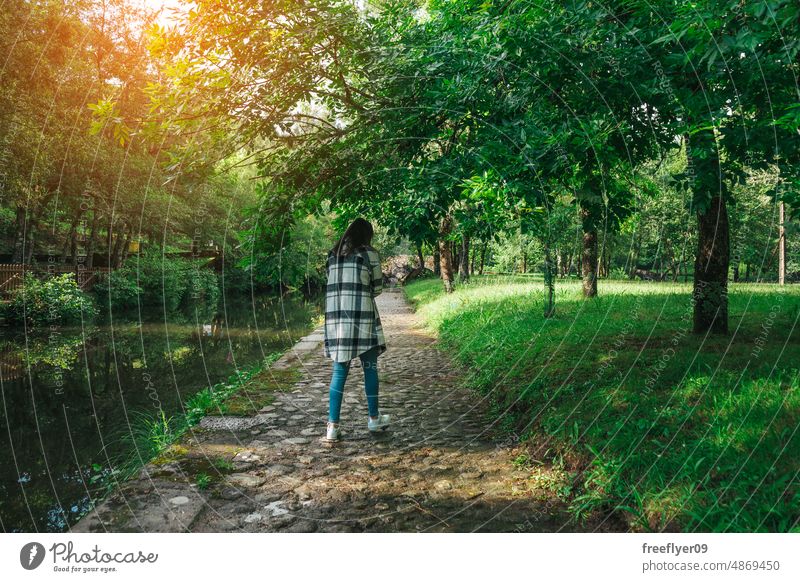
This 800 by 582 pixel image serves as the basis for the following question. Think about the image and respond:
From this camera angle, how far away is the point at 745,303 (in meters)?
8.34

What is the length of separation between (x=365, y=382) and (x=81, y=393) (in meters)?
7.11

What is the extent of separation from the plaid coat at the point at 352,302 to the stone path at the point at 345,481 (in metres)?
0.95

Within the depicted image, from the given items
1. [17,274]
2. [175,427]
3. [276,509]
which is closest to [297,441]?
[276,509]

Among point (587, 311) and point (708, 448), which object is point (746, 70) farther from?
point (587, 311)

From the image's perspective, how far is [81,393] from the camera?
9.00 meters

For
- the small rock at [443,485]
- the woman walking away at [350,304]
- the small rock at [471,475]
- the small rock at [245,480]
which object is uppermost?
the woman walking away at [350,304]

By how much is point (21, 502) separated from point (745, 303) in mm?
10568

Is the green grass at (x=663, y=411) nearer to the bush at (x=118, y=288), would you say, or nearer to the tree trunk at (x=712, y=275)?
the tree trunk at (x=712, y=275)

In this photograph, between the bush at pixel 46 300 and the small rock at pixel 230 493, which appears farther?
the bush at pixel 46 300

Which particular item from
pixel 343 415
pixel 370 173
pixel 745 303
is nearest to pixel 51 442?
pixel 343 415

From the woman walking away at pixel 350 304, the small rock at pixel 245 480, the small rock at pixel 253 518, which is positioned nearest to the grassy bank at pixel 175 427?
the small rock at pixel 245 480

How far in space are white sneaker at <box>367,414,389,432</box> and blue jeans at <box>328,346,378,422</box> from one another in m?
0.08

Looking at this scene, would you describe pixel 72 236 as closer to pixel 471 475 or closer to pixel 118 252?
pixel 118 252

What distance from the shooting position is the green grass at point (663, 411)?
271cm
